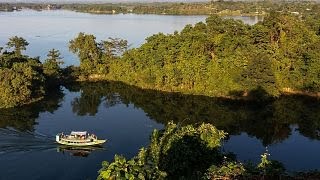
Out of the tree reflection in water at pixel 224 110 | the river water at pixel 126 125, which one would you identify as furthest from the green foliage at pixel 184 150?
the tree reflection in water at pixel 224 110

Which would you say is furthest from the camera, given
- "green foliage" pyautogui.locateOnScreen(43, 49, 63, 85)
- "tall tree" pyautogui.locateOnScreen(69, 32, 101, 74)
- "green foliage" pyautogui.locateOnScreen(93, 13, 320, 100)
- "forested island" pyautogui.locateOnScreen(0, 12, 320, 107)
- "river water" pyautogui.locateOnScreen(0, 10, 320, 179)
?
"tall tree" pyautogui.locateOnScreen(69, 32, 101, 74)

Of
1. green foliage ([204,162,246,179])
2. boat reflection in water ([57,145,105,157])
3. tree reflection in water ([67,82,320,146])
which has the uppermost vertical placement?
green foliage ([204,162,246,179])

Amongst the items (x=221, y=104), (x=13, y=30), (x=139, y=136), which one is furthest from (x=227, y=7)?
(x=139, y=136)

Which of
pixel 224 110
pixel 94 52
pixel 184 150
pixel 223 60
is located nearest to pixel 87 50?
pixel 94 52

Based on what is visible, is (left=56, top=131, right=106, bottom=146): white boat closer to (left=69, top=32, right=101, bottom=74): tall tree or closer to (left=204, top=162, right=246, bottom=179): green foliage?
(left=204, top=162, right=246, bottom=179): green foliage

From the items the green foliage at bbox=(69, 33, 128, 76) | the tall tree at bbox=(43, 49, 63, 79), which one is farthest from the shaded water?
the green foliage at bbox=(69, 33, 128, 76)

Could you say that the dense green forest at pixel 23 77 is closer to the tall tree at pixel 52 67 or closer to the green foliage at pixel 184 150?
the tall tree at pixel 52 67
